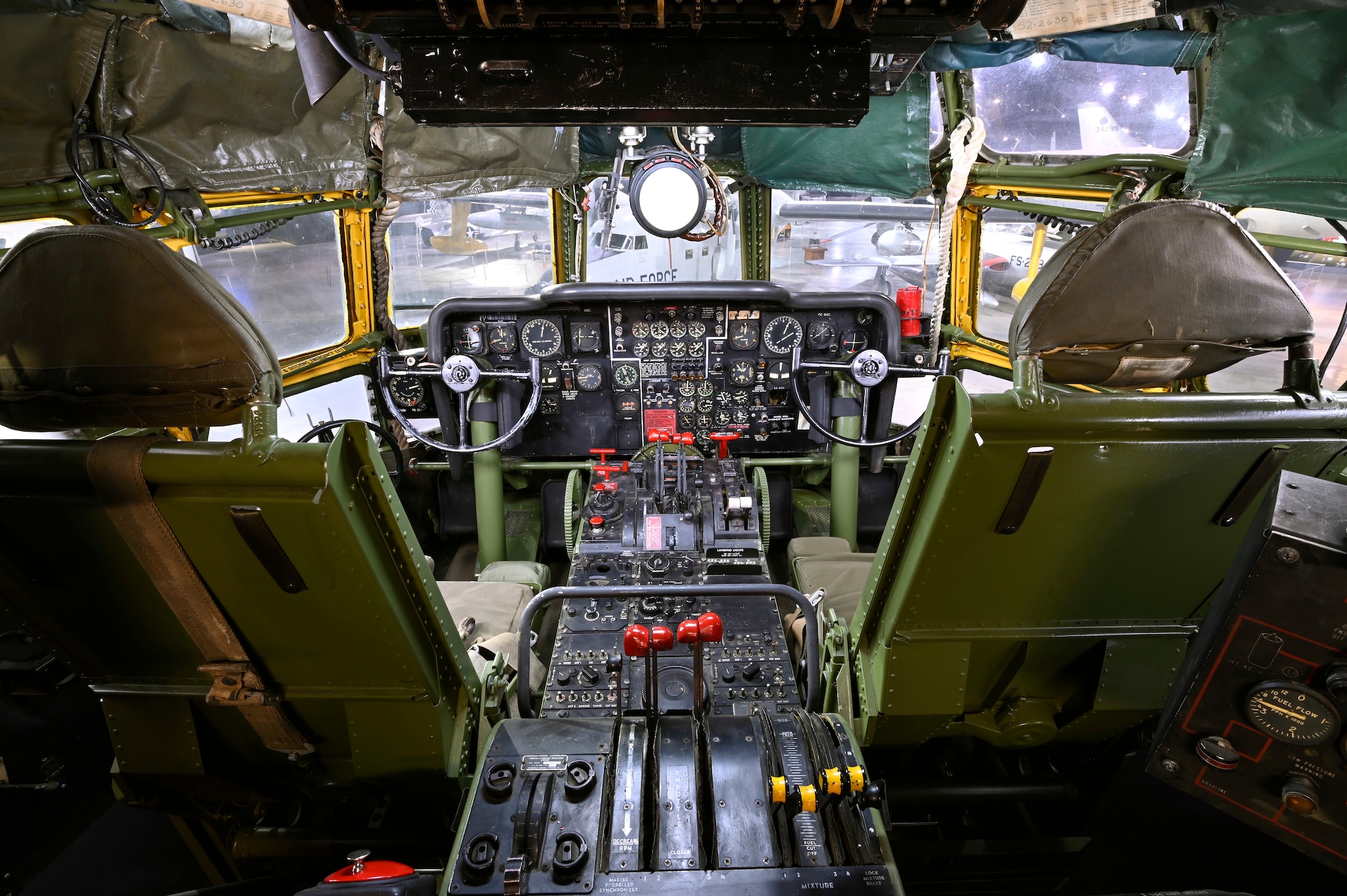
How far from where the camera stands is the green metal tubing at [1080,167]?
2.99 meters

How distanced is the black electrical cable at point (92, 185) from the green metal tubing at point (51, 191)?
26 mm

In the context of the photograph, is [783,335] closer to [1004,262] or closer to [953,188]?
[953,188]

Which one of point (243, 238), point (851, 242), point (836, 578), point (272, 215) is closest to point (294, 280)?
point (243, 238)

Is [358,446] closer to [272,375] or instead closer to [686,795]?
[272,375]

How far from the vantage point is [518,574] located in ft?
12.1

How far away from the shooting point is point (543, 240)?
4.61 m

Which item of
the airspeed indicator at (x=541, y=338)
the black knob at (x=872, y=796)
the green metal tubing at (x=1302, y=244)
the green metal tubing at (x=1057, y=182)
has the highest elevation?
the green metal tubing at (x=1057, y=182)

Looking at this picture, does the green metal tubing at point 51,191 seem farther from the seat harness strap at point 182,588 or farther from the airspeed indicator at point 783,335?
the airspeed indicator at point 783,335

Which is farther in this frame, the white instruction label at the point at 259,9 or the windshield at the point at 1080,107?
the windshield at the point at 1080,107

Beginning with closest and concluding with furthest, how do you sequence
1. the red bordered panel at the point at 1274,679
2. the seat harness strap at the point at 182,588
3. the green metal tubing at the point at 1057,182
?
the red bordered panel at the point at 1274,679, the seat harness strap at the point at 182,588, the green metal tubing at the point at 1057,182

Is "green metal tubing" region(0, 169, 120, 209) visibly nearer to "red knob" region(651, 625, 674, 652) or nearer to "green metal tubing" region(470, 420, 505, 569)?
"green metal tubing" region(470, 420, 505, 569)

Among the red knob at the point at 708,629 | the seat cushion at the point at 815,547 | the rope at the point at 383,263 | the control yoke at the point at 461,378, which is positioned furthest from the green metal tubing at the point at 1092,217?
the rope at the point at 383,263

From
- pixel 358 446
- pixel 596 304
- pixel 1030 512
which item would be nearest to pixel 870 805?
pixel 1030 512

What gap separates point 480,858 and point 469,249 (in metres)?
4.12
